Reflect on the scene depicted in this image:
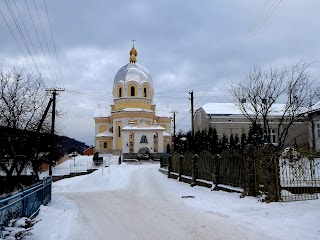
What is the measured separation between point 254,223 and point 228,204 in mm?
3162

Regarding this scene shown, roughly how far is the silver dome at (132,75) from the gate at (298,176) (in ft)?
156

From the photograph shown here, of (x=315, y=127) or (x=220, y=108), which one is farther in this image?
(x=220, y=108)

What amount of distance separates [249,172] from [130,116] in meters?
43.9

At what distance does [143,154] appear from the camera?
47.0 meters

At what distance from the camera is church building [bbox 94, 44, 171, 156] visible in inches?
2066

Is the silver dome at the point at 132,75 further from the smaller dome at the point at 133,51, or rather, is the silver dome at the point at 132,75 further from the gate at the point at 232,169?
the gate at the point at 232,169

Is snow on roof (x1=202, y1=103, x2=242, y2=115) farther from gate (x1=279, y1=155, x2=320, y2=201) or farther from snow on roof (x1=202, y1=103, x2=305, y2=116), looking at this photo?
gate (x1=279, y1=155, x2=320, y2=201)

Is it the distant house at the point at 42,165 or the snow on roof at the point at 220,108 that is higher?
the snow on roof at the point at 220,108

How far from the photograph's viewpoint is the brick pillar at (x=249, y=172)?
12812 millimetres

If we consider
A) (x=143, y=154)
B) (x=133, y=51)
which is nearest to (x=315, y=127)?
(x=143, y=154)

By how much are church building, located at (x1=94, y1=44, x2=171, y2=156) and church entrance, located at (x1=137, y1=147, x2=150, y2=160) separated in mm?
1576

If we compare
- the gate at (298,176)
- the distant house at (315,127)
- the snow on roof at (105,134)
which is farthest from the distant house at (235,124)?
the gate at (298,176)

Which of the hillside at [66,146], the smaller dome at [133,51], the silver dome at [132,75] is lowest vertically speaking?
the hillside at [66,146]

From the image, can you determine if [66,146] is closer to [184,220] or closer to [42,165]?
[42,165]
